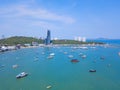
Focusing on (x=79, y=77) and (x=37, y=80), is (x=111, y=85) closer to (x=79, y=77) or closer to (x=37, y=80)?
(x=79, y=77)

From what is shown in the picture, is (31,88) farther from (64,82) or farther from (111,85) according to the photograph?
(111,85)

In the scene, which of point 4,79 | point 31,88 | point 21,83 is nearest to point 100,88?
point 31,88

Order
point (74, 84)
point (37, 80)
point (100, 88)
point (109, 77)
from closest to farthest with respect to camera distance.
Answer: point (100, 88), point (74, 84), point (37, 80), point (109, 77)

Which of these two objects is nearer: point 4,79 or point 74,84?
point 74,84

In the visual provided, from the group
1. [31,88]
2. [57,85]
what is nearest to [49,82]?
[57,85]

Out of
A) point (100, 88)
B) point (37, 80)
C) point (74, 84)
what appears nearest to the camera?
point (100, 88)

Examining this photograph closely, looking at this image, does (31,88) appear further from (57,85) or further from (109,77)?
(109,77)

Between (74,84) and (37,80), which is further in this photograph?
(37,80)

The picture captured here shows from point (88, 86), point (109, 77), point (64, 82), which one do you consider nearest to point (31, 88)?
point (64, 82)
